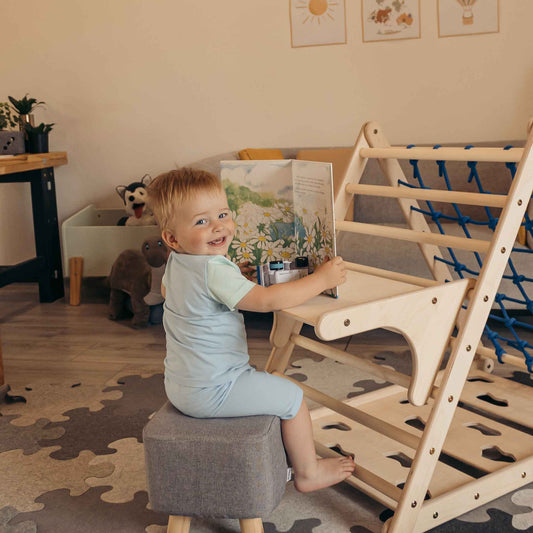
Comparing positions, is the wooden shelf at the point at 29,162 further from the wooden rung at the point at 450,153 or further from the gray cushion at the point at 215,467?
the gray cushion at the point at 215,467

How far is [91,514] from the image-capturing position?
1.44 m

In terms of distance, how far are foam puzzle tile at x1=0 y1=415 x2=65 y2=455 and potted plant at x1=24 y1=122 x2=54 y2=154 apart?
5.55 feet

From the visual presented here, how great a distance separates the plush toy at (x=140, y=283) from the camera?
2.83 meters

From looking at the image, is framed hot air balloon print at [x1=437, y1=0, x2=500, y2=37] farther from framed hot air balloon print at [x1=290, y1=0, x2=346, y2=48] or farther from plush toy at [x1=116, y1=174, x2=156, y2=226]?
plush toy at [x1=116, y1=174, x2=156, y2=226]

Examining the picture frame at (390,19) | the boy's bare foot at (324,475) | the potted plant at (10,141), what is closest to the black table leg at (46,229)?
the potted plant at (10,141)

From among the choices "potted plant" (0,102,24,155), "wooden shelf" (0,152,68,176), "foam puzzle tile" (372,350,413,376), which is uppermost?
"potted plant" (0,102,24,155)

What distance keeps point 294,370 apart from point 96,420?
0.66m

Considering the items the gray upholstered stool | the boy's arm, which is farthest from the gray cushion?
the boy's arm

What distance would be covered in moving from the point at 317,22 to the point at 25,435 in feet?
7.43

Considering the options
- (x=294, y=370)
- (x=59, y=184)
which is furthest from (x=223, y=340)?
(x=59, y=184)

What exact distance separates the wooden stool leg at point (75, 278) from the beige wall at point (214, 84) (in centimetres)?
48

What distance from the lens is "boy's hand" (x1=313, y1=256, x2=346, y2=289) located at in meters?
1.25

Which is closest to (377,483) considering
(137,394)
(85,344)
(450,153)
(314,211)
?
(314,211)

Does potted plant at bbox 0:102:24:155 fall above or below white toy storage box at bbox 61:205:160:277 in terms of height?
above
